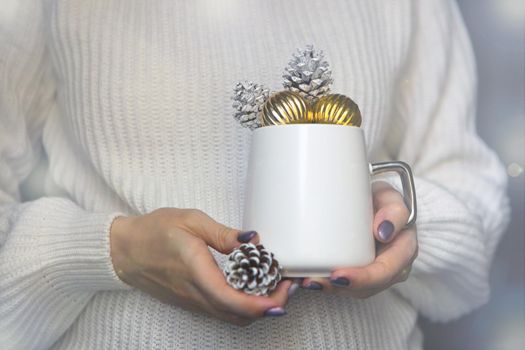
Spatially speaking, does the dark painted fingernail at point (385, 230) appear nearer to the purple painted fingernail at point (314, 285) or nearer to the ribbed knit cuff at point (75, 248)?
the purple painted fingernail at point (314, 285)

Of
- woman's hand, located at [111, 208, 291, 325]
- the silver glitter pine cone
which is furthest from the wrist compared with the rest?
the silver glitter pine cone

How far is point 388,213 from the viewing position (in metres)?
0.36

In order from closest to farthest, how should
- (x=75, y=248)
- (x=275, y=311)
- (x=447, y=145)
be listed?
(x=275, y=311)
(x=75, y=248)
(x=447, y=145)

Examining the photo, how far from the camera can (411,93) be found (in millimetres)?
526

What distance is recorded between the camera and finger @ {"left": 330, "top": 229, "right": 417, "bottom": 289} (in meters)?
0.32

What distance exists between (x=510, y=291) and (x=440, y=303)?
0.22 ft

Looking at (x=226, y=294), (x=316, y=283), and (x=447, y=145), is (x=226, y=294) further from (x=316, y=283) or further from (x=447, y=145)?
(x=447, y=145)

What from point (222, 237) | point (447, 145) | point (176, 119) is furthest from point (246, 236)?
point (447, 145)

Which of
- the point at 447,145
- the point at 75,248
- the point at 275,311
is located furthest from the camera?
the point at 447,145

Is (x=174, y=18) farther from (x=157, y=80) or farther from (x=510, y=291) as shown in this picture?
(x=510, y=291)

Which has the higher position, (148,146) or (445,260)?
(148,146)

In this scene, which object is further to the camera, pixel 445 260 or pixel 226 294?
pixel 445 260

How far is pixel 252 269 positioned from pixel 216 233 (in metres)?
0.04

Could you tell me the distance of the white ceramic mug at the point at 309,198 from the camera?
0.31m
